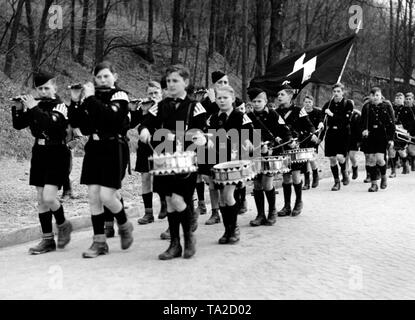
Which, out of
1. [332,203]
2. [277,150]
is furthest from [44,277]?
[332,203]

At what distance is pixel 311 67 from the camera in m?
12.5

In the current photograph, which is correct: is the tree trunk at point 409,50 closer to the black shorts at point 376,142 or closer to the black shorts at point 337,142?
the black shorts at point 337,142

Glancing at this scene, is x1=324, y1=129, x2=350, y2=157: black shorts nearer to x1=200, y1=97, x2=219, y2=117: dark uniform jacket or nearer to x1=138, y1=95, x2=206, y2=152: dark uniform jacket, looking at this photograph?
x1=200, y1=97, x2=219, y2=117: dark uniform jacket

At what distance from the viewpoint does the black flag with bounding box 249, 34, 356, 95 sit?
12.4m

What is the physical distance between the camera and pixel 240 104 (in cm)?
975

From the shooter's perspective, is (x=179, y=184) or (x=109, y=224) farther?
(x=109, y=224)

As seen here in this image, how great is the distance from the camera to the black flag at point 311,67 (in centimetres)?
1245

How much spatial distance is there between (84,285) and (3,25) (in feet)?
57.6

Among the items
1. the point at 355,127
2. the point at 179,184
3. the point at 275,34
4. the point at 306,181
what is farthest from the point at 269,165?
the point at 275,34

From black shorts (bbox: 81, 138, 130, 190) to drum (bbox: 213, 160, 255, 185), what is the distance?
1.19 m

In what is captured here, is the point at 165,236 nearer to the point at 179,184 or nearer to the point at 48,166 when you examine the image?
the point at 179,184

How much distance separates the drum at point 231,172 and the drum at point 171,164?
3.19 ft

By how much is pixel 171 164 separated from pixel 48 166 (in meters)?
1.73

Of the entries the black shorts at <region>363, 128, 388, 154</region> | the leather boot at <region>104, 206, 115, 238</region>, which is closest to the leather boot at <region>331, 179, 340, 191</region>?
the black shorts at <region>363, 128, 388, 154</region>
